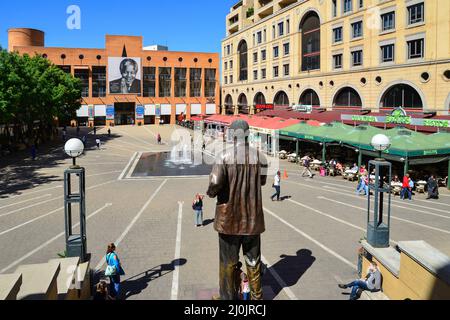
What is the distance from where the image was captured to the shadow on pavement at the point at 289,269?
9641 mm

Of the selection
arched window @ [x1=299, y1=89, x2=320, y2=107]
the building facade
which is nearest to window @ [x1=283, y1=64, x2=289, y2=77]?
arched window @ [x1=299, y1=89, x2=320, y2=107]

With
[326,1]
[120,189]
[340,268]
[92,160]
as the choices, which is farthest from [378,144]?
[326,1]

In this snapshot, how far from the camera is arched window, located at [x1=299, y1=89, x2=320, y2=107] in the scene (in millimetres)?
51600

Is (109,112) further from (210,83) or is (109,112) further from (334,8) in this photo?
(334,8)

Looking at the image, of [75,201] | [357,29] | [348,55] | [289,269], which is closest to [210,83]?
[348,55]

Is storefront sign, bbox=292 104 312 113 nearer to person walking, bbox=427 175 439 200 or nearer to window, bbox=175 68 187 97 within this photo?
person walking, bbox=427 175 439 200

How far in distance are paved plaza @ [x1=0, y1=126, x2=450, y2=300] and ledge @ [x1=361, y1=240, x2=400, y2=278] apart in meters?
1.11

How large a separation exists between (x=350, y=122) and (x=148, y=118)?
54.0 meters

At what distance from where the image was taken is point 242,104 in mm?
74438

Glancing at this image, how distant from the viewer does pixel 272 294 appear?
9.02 m
